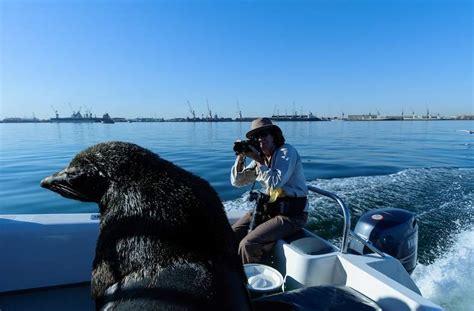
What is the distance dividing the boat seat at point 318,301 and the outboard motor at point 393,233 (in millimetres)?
1593

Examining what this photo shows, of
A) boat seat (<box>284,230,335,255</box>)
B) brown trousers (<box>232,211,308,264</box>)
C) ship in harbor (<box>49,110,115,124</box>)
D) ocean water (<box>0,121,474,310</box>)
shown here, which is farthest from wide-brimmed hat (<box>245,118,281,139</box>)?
ship in harbor (<box>49,110,115,124</box>)

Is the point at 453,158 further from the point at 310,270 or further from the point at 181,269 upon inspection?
the point at 181,269

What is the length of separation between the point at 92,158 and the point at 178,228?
19.7 inches

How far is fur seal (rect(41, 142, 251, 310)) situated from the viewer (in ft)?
2.99

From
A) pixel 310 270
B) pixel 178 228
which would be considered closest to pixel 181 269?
pixel 178 228

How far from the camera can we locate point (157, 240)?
0.98 meters

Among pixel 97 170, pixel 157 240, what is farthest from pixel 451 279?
pixel 97 170

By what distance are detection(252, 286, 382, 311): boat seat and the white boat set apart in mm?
400

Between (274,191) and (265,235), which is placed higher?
(274,191)

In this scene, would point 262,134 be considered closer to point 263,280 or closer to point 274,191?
point 274,191

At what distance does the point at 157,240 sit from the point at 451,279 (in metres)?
5.62

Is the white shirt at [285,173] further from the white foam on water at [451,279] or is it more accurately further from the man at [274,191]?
the white foam on water at [451,279]

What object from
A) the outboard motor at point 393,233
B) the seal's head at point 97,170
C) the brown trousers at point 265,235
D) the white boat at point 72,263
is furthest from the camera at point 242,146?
the seal's head at point 97,170

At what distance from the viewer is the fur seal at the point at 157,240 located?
91 centimetres
